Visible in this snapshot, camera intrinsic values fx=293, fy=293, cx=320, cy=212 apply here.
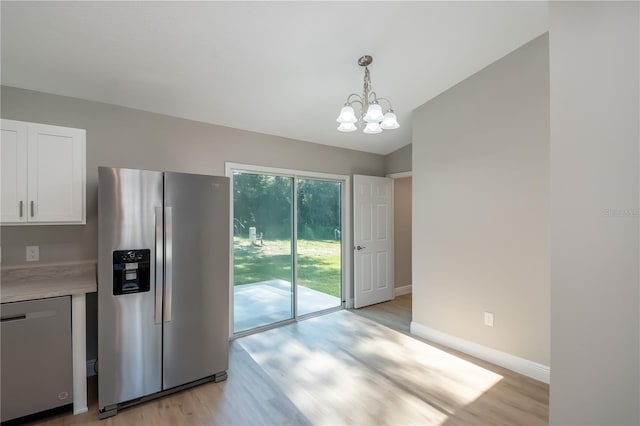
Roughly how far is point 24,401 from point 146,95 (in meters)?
2.42

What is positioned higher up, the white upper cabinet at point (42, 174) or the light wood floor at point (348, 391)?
the white upper cabinet at point (42, 174)

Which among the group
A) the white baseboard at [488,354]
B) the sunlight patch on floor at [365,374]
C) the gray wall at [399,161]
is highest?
the gray wall at [399,161]

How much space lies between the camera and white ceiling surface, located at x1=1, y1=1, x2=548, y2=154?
6.09 feet

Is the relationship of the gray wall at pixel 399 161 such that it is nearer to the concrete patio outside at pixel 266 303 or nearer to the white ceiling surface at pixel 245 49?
the white ceiling surface at pixel 245 49

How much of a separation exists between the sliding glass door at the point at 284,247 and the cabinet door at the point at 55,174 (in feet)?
4.82

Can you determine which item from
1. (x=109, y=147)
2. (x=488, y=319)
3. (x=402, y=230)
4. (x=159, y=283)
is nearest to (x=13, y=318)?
(x=159, y=283)

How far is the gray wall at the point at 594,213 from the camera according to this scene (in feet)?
3.10

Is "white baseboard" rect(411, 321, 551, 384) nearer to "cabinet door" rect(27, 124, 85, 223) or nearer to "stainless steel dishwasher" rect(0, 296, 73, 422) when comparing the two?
"stainless steel dishwasher" rect(0, 296, 73, 422)

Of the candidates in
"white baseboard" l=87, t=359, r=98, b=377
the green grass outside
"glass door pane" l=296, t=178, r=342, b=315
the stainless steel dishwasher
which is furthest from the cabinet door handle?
"glass door pane" l=296, t=178, r=342, b=315

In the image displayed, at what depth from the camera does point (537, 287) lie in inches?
103

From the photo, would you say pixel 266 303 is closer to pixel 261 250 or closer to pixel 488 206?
pixel 261 250

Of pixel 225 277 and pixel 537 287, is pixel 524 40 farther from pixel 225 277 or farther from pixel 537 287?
pixel 225 277

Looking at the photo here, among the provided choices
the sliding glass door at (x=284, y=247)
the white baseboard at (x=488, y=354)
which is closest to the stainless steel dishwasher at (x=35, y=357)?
the sliding glass door at (x=284, y=247)

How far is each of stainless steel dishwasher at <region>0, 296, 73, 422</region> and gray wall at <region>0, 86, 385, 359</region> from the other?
667 mm
